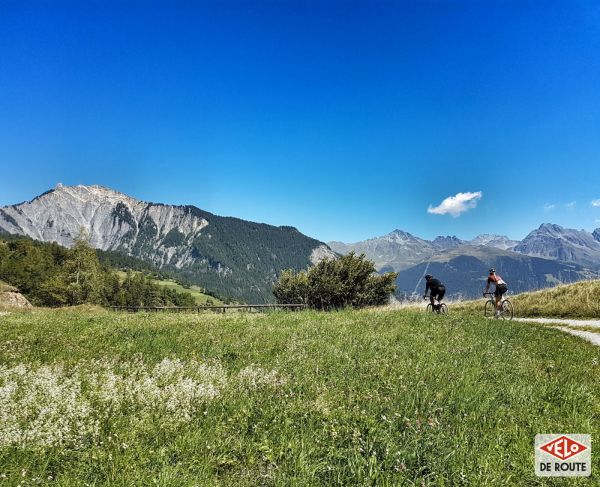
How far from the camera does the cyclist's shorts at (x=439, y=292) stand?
25250 mm

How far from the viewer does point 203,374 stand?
7750 mm

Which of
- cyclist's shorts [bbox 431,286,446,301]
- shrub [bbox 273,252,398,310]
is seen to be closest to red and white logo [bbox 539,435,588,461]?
cyclist's shorts [bbox 431,286,446,301]

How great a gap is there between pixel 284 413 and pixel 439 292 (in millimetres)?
21967

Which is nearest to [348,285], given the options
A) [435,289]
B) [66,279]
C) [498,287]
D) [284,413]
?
[435,289]

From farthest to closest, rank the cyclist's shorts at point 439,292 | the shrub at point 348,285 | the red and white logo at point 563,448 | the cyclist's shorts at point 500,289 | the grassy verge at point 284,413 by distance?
the shrub at point 348,285 < the cyclist's shorts at point 439,292 < the cyclist's shorts at point 500,289 < the red and white logo at point 563,448 < the grassy verge at point 284,413

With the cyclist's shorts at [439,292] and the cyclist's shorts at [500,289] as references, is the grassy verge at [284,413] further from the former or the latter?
the cyclist's shorts at [439,292]

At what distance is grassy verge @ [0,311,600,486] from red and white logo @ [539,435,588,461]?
26cm

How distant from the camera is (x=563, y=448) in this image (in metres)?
5.35

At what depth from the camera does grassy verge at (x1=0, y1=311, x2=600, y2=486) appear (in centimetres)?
448

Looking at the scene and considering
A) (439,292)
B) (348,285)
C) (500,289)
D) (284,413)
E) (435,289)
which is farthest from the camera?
(348,285)

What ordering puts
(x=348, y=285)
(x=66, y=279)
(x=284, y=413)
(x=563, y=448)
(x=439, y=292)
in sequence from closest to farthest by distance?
1. (x=563, y=448)
2. (x=284, y=413)
3. (x=439, y=292)
4. (x=348, y=285)
5. (x=66, y=279)

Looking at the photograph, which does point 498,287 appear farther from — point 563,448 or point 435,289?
point 563,448

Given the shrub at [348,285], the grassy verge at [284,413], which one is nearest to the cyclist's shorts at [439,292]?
the grassy verge at [284,413]

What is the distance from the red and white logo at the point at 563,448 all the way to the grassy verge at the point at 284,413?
0.26 m
